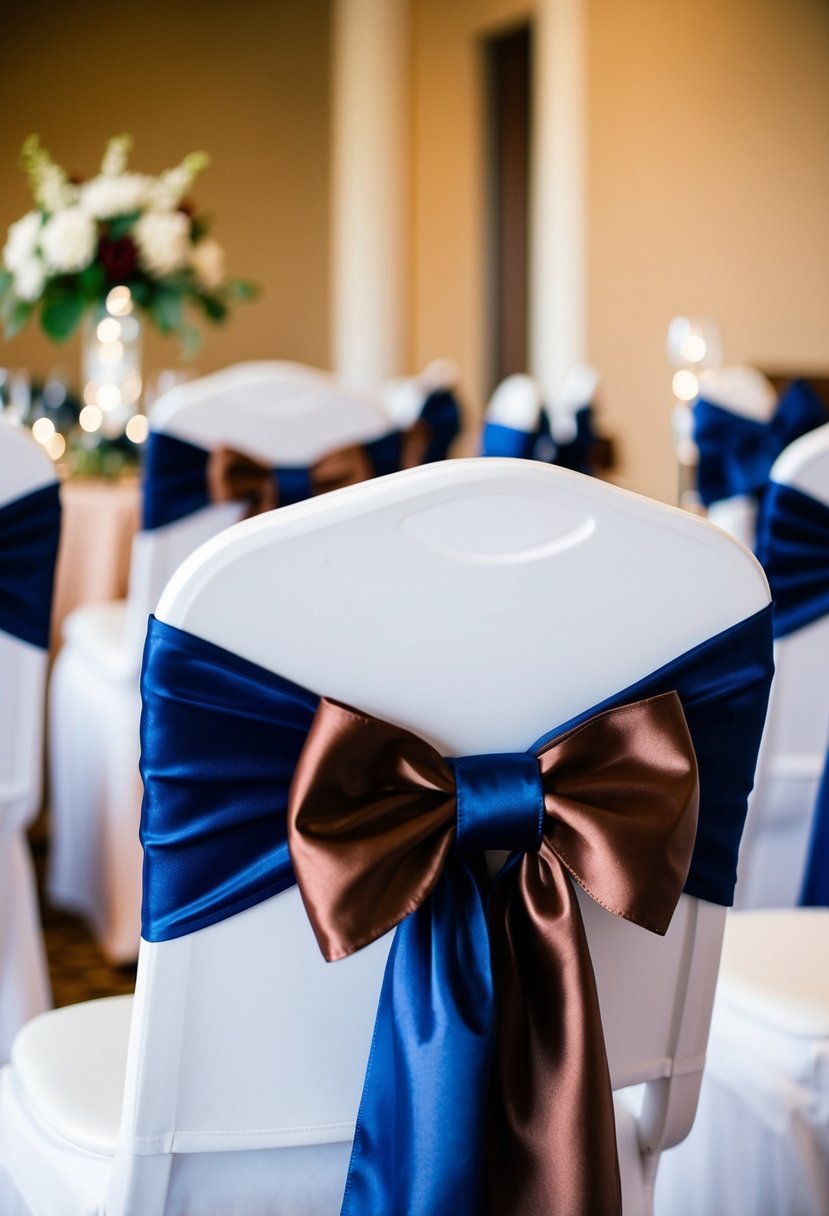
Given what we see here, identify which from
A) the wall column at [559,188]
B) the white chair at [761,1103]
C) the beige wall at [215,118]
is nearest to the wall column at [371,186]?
the beige wall at [215,118]

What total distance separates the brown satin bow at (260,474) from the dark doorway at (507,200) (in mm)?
6645

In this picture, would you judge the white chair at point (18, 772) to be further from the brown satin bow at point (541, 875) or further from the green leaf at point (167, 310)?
the green leaf at point (167, 310)

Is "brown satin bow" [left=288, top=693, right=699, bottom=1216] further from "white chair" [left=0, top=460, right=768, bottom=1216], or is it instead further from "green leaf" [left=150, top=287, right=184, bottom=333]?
"green leaf" [left=150, top=287, right=184, bottom=333]

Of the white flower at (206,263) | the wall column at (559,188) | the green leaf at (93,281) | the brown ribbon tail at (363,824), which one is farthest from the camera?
the wall column at (559,188)

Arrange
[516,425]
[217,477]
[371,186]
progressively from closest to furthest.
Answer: [217,477]
[516,425]
[371,186]

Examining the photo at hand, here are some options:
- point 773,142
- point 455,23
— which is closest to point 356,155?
point 455,23

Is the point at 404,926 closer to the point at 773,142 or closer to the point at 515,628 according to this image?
the point at 515,628

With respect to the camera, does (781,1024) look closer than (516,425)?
Yes

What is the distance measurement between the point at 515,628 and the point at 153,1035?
0.34 m

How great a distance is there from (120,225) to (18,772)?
1.91 metres

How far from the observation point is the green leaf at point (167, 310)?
3.20 meters

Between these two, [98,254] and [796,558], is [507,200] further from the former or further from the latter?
[796,558]

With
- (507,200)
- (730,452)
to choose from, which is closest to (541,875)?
(730,452)

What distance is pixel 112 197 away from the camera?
3.13 m
